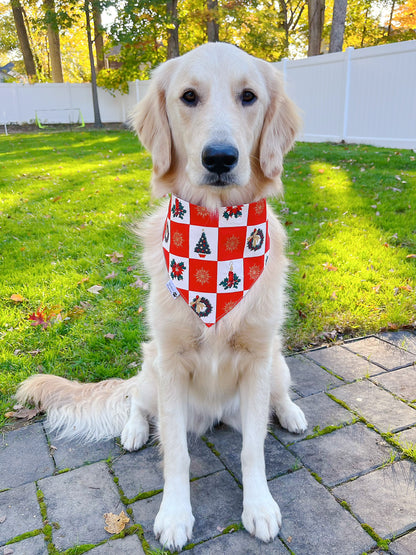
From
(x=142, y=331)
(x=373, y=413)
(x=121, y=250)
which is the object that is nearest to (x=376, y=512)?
(x=373, y=413)

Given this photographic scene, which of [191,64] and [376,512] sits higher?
[191,64]

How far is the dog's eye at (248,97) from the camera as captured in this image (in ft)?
6.28

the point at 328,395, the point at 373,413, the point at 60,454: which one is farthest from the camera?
the point at 328,395

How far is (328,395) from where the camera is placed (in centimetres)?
256

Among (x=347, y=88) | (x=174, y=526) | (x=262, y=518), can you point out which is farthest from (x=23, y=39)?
(x=262, y=518)

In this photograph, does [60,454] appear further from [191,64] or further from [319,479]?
[191,64]

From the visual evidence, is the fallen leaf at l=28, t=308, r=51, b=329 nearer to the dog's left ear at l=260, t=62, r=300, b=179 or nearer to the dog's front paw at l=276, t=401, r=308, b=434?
the dog's front paw at l=276, t=401, r=308, b=434

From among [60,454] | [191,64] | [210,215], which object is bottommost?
[60,454]

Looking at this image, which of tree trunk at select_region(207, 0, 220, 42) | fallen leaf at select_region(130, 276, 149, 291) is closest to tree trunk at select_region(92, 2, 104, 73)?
tree trunk at select_region(207, 0, 220, 42)

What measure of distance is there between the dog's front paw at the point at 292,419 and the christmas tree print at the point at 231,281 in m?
0.78

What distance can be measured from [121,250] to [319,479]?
10.8 ft

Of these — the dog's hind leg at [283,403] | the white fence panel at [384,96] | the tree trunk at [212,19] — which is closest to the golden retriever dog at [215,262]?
the dog's hind leg at [283,403]

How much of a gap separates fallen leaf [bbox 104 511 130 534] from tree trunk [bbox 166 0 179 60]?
16473 millimetres

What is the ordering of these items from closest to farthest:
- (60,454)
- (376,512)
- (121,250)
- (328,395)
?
(376,512) → (60,454) → (328,395) → (121,250)
